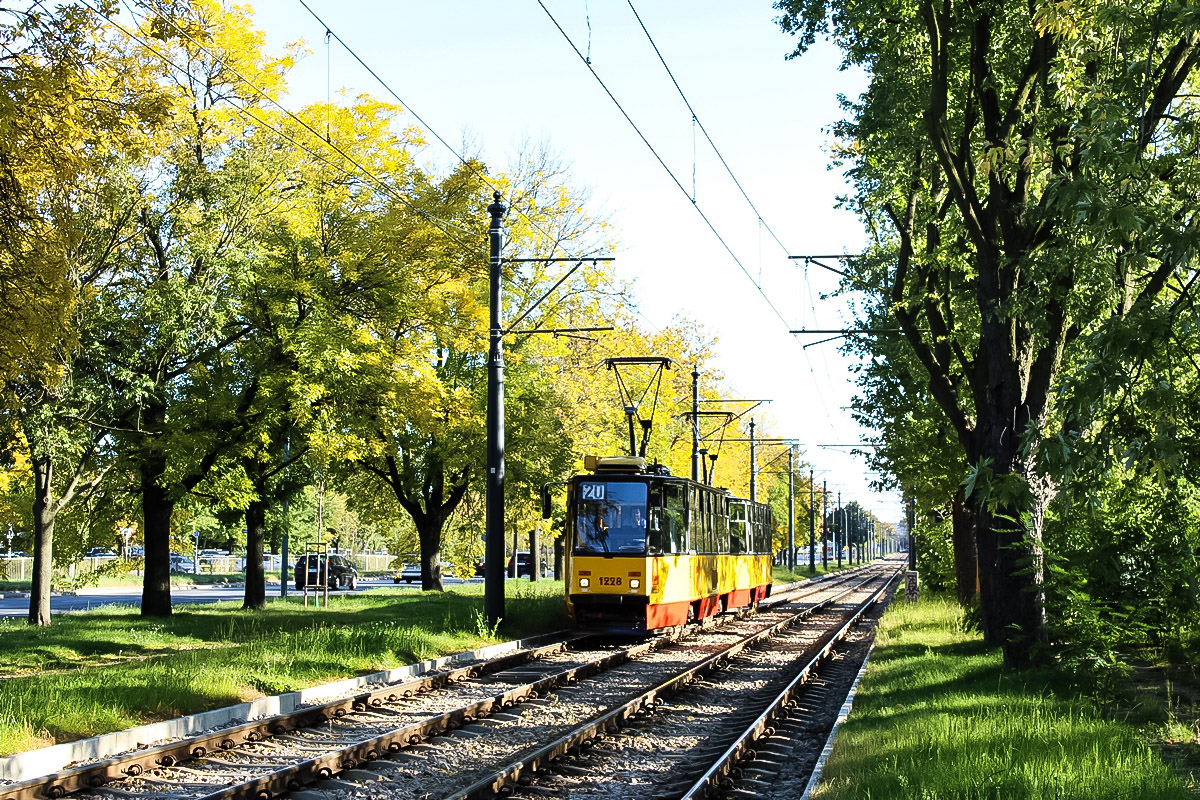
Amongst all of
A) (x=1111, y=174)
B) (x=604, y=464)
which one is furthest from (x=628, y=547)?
(x=1111, y=174)

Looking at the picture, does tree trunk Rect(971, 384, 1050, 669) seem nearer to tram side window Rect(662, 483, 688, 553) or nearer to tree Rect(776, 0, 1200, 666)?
tree Rect(776, 0, 1200, 666)

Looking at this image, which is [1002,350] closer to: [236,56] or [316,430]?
[316,430]

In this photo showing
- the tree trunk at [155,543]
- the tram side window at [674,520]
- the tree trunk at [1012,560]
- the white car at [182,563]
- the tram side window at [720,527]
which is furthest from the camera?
the white car at [182,563]

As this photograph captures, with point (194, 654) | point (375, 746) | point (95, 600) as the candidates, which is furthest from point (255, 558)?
point (375, 746)

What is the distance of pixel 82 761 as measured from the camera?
981 cm

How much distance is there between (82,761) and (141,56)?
1653 cm

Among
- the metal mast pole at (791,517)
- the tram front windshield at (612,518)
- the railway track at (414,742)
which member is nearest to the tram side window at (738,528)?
the tram front windshield at (612,518)

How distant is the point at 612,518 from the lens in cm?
2167

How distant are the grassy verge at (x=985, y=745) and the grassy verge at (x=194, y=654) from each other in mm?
6647

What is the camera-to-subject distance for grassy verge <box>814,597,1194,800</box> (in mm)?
7766

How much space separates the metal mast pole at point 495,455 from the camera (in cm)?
2142

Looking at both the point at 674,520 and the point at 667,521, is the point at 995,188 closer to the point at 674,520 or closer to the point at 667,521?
the point at 667,521

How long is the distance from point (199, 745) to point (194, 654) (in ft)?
21.3

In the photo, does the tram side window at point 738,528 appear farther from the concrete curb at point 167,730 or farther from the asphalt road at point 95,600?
the asphalt road at point 95,600
